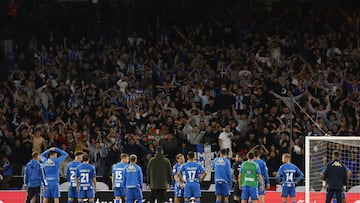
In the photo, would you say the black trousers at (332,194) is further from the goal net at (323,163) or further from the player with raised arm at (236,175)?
the player with raised arm at (236,175)

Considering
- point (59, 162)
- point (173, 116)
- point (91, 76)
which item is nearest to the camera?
point (59, 162)

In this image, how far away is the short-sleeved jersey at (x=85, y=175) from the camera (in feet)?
84.9

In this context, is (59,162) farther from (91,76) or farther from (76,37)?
(76,37)

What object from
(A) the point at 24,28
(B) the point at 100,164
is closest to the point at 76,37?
(A) the point at 24,28

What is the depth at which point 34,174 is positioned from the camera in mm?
26125

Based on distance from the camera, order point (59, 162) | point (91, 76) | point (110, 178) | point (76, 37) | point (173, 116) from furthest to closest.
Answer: point (76, 37) < point (91, 76) < point (173, 116) < point (110, 178) < point (59, 162)

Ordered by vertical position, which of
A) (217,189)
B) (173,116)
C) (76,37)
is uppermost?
(76,37)

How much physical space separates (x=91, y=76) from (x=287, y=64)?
6480 mm

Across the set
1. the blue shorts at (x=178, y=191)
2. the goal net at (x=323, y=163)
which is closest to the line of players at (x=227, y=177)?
the blue shorts at (x=178, y=191)

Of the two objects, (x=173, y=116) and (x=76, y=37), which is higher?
(x=76, y=37)

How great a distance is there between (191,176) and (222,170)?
0.84m

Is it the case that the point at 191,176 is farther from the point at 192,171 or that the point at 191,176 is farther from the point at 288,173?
the point at 288,173

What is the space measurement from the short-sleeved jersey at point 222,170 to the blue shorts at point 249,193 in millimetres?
578

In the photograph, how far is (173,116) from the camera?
31.0 meters
